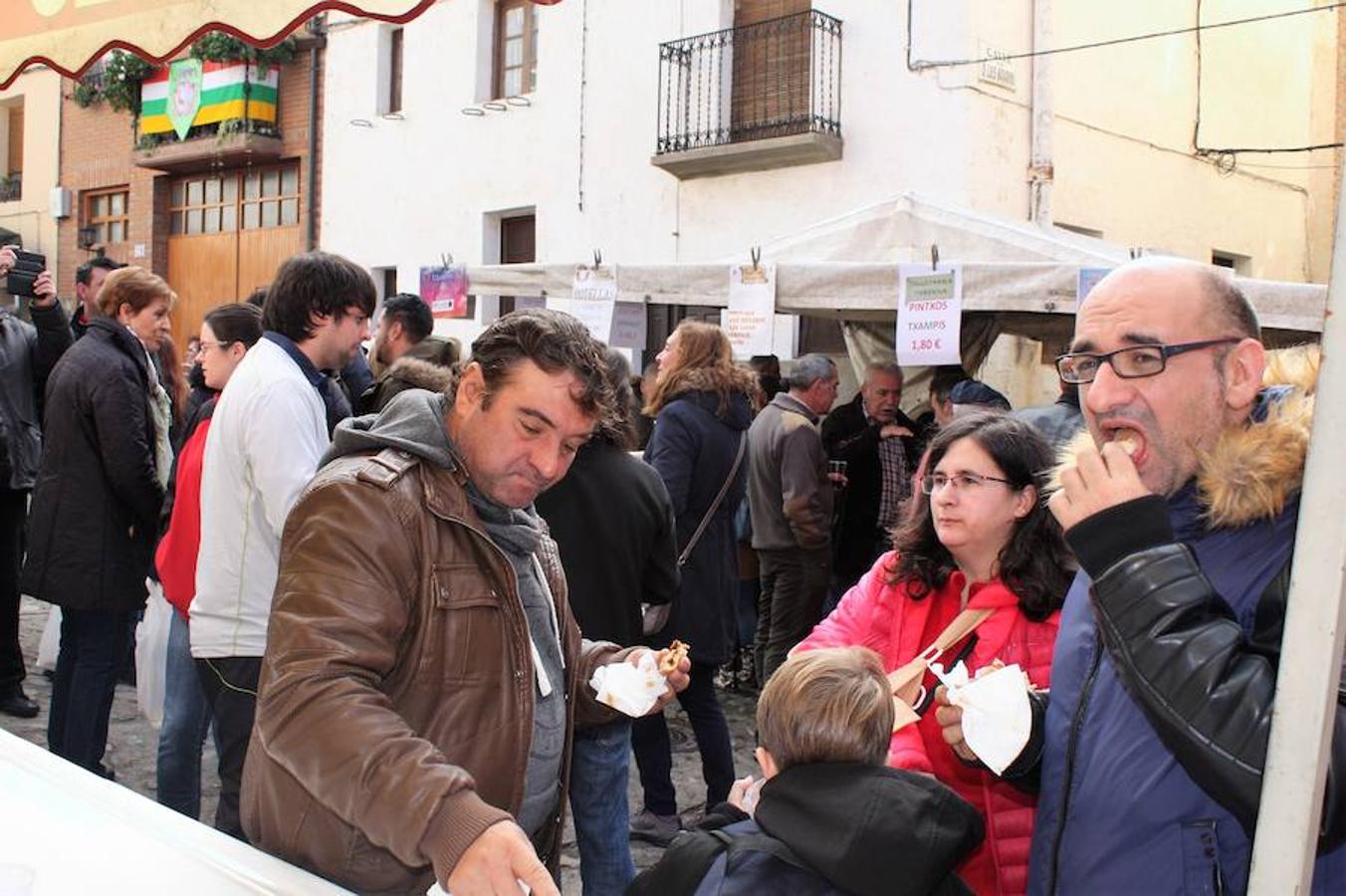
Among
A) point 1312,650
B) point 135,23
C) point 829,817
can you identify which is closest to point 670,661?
point 829,817

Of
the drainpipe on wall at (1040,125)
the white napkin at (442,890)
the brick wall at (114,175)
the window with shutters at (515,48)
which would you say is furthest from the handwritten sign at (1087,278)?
the brick wall at (114,175)

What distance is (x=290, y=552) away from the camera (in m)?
1.82

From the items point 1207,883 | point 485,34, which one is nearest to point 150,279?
point 1207,883

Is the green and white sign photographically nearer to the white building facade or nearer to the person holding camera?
the white building facade

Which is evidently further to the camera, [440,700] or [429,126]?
[429,126]

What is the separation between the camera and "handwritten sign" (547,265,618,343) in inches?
279

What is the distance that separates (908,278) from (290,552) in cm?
459

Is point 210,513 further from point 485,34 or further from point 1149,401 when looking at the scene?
point 485,34

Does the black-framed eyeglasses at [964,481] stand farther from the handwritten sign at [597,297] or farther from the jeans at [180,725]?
the handwritten sign at [597,297]

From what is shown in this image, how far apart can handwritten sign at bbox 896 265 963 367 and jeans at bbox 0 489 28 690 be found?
4016 millimetres

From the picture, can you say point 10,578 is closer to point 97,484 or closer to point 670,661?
point 97,484

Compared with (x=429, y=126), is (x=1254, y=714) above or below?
below

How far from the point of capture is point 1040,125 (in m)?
11.5

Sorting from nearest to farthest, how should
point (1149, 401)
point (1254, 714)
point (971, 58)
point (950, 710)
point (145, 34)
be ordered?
point (1254, 714), point (1149, 401), point (950, 710), point (145, 34), point (971, 58)
